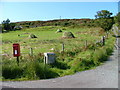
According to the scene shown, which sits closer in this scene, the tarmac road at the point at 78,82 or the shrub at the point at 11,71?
the tarmac road at the point at 78,82

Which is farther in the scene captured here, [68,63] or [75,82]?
[68,63]

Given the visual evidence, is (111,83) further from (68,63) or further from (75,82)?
(68,63)

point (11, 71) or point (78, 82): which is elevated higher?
point (11, 71)

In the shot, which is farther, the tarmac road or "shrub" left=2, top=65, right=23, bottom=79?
"shrub" left=2, top=65, right=23, bottom=79

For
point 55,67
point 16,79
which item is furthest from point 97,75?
point 16,79

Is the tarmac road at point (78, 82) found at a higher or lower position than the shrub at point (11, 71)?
lower

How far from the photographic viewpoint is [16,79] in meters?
7.72

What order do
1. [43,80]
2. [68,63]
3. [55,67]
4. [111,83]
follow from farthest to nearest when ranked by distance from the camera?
[68,63] < [55,67] < [43,80] < [111,83]

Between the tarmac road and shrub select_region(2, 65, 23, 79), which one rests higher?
shrub select_region(2, 65, 23, 79)

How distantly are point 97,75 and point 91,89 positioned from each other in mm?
1840

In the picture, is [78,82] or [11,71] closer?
[78,82]

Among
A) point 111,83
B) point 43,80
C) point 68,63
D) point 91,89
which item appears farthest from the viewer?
point 68,63

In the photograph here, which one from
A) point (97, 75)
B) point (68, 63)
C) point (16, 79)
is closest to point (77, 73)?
point (97, 75)

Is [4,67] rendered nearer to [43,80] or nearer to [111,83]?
[43,80]
